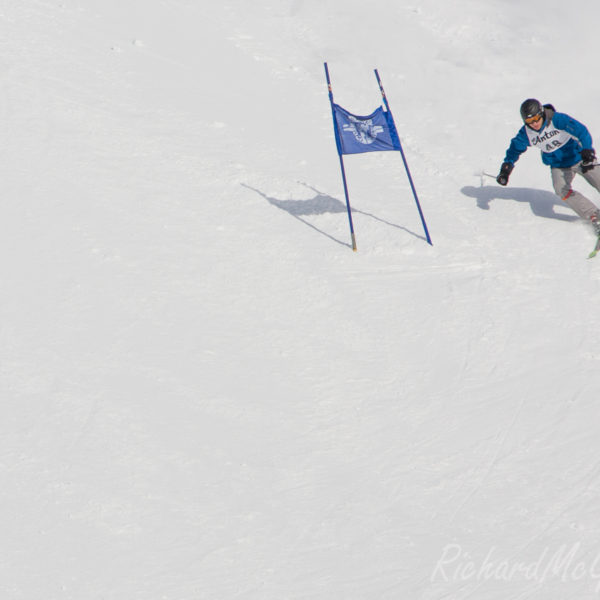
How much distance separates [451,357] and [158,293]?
2.74 meters

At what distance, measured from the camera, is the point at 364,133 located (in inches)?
372

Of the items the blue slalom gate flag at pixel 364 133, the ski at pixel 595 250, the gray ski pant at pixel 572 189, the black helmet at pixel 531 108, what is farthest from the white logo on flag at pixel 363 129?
the ski at pixel 595 250

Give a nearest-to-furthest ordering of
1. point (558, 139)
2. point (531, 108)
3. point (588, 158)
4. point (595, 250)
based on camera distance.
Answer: point (531, 108) → point (588, 158) → point (595, 250) → point (558, 139)

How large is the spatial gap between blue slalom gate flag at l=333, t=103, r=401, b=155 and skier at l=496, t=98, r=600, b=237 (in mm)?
1247

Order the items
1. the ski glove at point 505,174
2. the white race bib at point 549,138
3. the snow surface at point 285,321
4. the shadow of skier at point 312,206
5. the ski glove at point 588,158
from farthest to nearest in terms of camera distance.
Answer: the shadow of skier at point 312,206 → the ski glove at point 505,174 → the white race bib at point 549,138 → the ski glove at point 588,158 → the snow surface at point 285,321

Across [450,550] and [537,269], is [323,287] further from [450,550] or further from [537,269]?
[450,550]

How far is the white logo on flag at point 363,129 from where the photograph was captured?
9422 millimetres

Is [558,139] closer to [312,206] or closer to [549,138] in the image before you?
[549,138]

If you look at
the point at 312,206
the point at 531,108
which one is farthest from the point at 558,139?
the point at 312,206

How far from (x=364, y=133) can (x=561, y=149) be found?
1906 millimetres

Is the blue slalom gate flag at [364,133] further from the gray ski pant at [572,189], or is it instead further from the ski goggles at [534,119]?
the gray ski pant at [572,189]

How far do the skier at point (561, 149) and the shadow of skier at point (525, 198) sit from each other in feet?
1.50

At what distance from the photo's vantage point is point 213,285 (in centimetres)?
947

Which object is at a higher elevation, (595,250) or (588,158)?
(588,158)
